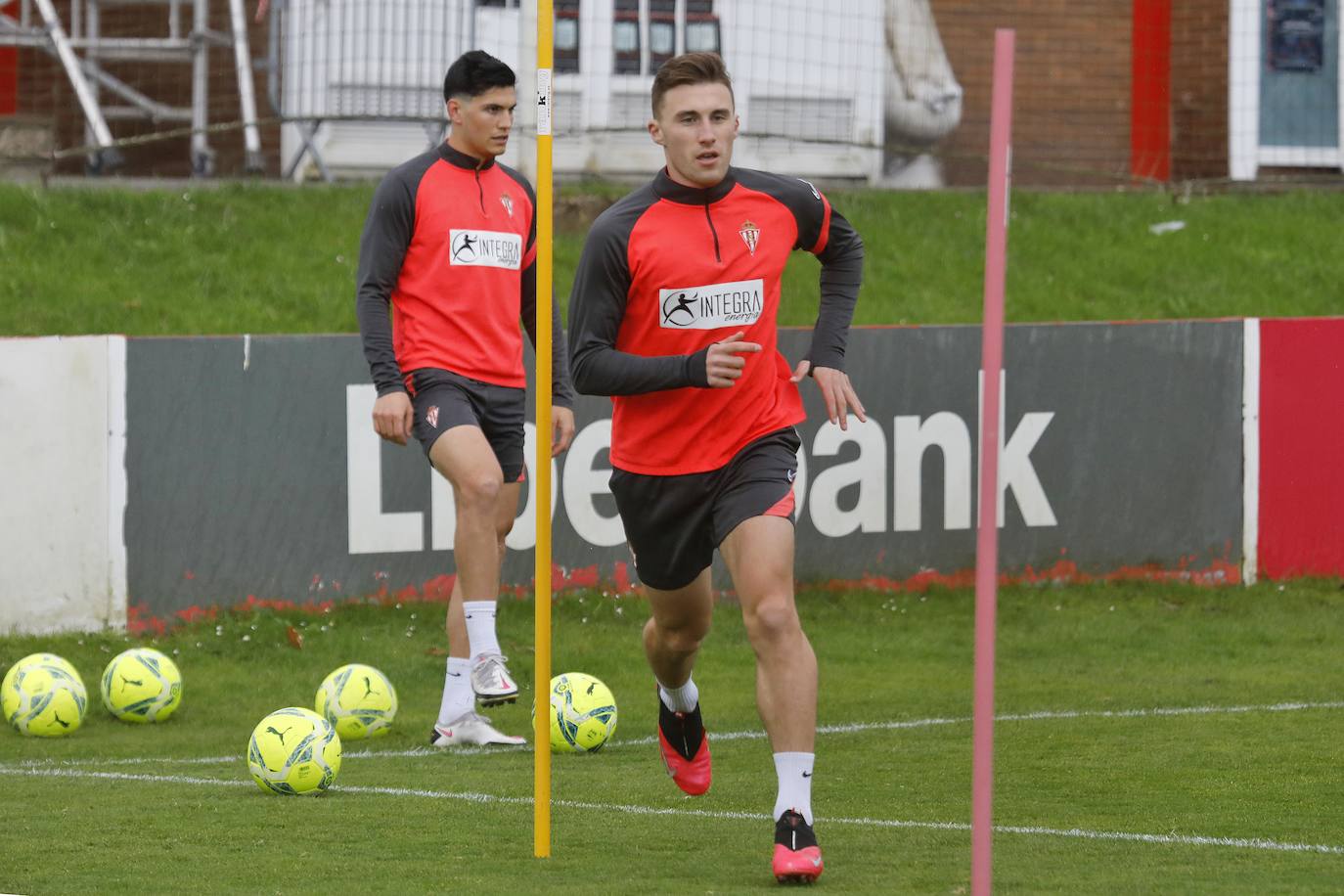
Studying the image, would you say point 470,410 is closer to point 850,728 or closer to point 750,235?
point 850,728

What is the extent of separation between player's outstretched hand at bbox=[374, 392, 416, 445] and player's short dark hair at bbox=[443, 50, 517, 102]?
Result: 1293mm

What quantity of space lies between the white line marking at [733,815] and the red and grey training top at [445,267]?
1.81 meters

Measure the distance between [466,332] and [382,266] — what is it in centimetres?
42

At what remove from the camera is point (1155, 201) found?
16250 mm

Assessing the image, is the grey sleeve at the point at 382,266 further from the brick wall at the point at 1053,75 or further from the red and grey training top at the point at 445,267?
the brick wall at the point at 1053,75

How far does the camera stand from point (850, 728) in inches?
330

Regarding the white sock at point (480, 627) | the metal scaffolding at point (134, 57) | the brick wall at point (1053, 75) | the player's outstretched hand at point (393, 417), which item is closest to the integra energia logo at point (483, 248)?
the player's outstretched hand at point (393, 417)

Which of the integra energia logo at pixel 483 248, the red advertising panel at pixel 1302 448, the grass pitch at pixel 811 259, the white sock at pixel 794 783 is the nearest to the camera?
the white sock at pixel 794 783

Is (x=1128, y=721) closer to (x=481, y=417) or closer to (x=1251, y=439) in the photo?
(x=481, y=417)

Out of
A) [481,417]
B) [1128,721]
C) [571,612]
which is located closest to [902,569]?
[571,612]

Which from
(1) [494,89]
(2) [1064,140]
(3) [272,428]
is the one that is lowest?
(3) [272,428]

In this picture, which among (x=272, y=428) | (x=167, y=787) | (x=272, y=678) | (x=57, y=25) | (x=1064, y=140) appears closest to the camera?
(x=167, y=787)

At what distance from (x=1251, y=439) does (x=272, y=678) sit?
5.72 m

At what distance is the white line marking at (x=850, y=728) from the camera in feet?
25.6
